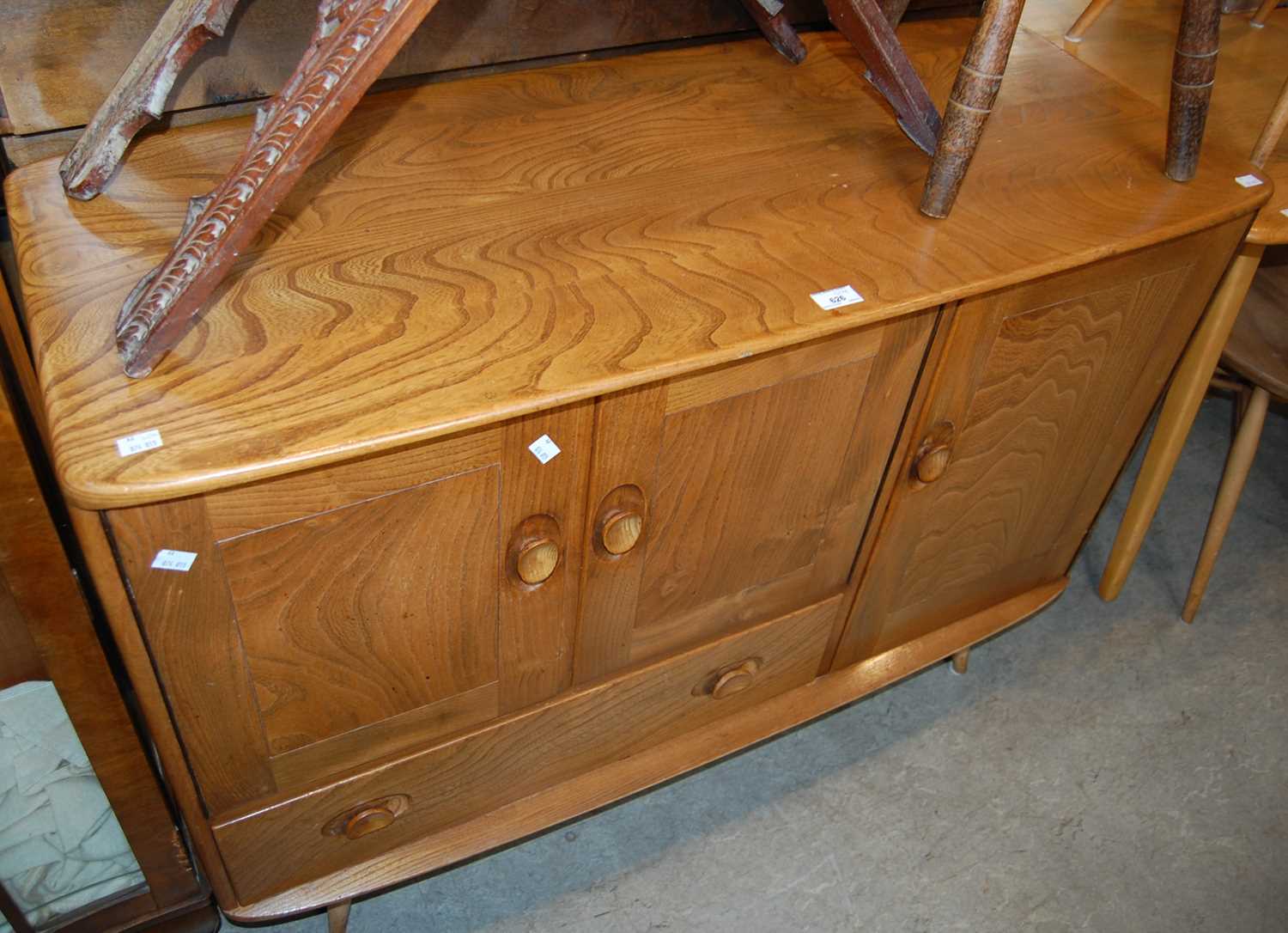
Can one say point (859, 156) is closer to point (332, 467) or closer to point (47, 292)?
point (332, 467)

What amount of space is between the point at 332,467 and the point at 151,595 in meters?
0.17

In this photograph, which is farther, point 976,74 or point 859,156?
point 859,156

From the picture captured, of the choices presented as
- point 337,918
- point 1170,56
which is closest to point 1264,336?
point 1170,56

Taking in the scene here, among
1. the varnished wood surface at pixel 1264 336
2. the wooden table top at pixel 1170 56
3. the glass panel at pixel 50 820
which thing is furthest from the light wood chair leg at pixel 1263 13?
the glass panel at pixel 50 820

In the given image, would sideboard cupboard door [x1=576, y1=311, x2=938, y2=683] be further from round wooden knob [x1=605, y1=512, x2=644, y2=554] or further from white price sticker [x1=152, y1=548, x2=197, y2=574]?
white price sticker [x1=152, y1=548, x2=197, y2=574]

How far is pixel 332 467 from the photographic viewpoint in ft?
2.90

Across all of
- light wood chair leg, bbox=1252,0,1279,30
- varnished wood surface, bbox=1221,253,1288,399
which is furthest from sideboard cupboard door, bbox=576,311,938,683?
light wood chair leg, bbox=1252,0,1279,30

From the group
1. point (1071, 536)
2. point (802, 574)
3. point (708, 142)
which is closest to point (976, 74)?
point (708, 142)

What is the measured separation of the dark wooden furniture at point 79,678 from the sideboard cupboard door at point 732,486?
466 millimetres

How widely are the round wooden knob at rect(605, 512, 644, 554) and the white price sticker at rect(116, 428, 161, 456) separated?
419 mm

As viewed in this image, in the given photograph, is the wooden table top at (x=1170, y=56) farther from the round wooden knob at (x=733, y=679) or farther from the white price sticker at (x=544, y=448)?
the white price sticker at (x=544, y=448)

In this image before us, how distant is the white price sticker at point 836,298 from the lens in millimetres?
1002

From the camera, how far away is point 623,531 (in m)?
1.09

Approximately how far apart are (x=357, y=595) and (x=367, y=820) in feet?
1.08
